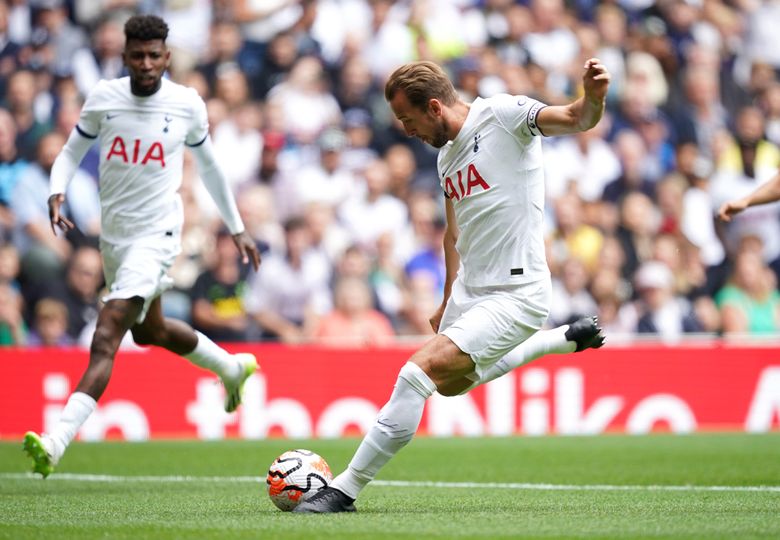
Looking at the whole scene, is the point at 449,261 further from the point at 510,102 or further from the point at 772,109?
the point at 772,109

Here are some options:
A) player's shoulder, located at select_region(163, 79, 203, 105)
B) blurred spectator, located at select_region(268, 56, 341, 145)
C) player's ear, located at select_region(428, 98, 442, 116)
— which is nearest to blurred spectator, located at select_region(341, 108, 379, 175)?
blurred spectator, located at select_region(268, 56, 341, 145)

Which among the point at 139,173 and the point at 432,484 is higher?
the point at 139,173

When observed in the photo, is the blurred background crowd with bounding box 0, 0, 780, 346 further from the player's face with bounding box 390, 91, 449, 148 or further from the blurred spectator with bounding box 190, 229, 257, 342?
the player's face with bounding box 390, 91, 449, 148

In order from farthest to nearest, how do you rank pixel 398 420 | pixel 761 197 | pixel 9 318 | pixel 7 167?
1. pixel 7 167
2. pixel 9 318
3. pixel 761 197
4. pixel 398 420

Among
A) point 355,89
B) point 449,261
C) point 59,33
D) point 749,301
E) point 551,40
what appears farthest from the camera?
point 551,40

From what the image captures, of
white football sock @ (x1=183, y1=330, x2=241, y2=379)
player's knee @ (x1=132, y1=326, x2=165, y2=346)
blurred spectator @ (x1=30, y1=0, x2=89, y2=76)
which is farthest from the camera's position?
blurred spectator @ (x1=30, y1=0, x2=89, y2=76)

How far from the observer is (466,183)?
23.1 ft

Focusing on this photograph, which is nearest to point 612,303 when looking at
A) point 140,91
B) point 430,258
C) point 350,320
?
point 430,258

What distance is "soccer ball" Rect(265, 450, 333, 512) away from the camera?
7102 millimetres

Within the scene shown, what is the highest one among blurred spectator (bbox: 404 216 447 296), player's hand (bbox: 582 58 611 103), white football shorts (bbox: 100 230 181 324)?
player's hand (bbox: 582 58 611 103)

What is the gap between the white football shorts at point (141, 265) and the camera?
28.9 feet

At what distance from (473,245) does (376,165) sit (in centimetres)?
885

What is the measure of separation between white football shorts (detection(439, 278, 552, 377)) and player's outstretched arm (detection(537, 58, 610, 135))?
0.90 metres

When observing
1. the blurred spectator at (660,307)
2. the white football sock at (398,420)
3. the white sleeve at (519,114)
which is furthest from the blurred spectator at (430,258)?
the white football sock at (398,420)
